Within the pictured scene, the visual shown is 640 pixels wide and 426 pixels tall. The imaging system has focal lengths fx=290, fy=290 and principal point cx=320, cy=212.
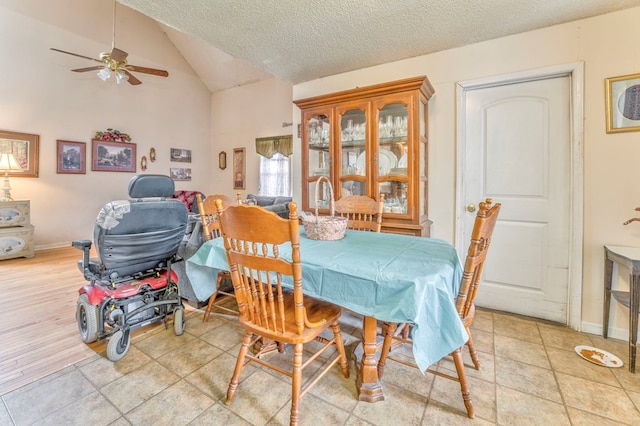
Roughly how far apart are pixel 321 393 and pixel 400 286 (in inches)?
31.8

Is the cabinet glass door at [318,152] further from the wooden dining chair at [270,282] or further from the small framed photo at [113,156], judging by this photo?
the small framed photo at [113,156]

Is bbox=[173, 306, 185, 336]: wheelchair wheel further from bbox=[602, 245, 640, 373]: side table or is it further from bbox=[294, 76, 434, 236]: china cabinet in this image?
bbox=[602, 245, 640, 373]: side table

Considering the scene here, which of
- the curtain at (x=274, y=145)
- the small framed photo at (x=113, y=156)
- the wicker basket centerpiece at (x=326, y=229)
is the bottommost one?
the wicker basket centerpiece at (x=326, y=229)

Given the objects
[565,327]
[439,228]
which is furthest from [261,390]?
[565,327]

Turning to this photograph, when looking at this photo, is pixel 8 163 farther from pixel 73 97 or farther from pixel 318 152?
pixel 318 152

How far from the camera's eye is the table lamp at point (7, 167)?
4.11m

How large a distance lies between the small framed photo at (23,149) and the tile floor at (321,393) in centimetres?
453

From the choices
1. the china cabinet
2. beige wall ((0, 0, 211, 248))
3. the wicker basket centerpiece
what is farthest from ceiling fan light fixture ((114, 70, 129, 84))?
the wicker basket centerpiece

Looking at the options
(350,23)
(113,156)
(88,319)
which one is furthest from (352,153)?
(113,156)

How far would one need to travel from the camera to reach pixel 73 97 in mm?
5051

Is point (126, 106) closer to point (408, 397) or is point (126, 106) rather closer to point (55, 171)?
point (55, 171)

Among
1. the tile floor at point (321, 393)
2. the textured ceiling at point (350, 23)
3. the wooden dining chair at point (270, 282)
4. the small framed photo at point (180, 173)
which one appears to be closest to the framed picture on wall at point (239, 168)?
the small framed photo at point (180, 173)

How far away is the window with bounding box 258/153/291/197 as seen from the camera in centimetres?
587

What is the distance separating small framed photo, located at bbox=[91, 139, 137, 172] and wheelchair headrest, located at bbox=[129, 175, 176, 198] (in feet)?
13.4
